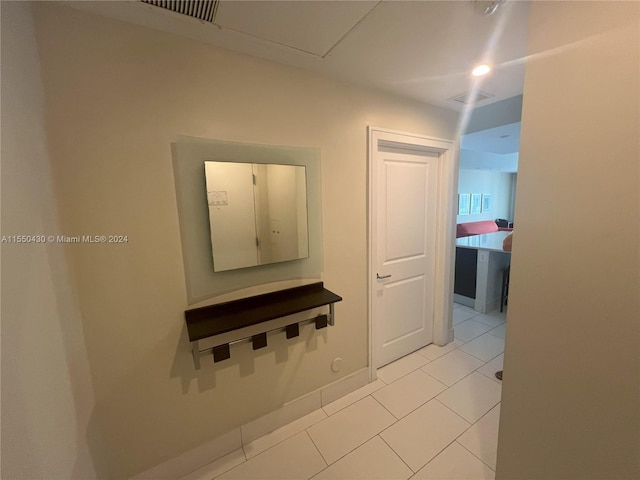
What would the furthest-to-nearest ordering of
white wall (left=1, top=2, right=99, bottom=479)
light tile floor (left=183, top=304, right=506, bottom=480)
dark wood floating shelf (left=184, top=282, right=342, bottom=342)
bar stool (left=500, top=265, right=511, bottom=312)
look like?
bar stool (left=500, top=265, right=511, bottom=312)
light tile floor (left=183, top=304, right=506, bottom=480)
dark wood floating shelf (left=184, top=282, right=342, bottom=342)
white wall (left=1, top=2, right=99, bottom=479)

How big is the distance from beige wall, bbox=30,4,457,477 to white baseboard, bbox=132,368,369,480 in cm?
6

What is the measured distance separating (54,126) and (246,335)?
1.37 meters

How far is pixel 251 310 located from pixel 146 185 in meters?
0.87

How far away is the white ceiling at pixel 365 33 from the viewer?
3.49 ft

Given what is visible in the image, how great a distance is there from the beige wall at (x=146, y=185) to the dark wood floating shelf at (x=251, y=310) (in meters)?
0.14

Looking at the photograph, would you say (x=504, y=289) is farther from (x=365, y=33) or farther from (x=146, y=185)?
(x=146, y=185)

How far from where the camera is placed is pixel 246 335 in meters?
1.54

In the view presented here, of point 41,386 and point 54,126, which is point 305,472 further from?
point 54,126

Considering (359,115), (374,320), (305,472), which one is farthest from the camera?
(374,320)

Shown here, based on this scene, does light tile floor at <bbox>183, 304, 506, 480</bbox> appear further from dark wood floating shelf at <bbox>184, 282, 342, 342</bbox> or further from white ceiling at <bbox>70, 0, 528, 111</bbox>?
white ceiling at <bbox>70, 0, 528, 111</bbox>

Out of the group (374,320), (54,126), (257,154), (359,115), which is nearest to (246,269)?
(257,154)

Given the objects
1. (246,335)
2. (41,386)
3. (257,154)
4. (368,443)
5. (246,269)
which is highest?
(257,154)

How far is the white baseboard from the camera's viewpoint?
1.40m

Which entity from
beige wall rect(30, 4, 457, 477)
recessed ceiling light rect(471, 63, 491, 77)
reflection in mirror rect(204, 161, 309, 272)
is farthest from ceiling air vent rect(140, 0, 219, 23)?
recessed ceiling light rect(471, 63, 491, 77)
